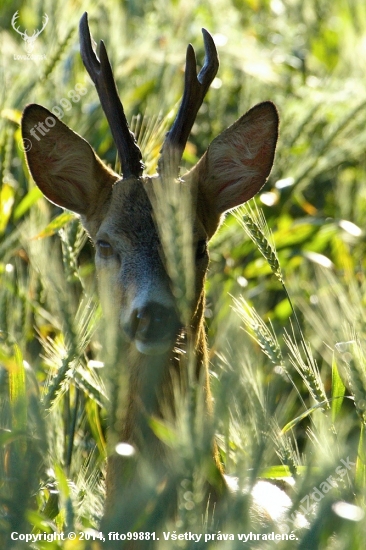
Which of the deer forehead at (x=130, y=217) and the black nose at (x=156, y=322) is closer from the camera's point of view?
the black nose at (x=156, y=322)

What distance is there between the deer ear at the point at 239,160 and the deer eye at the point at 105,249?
609mm

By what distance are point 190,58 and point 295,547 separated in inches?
111

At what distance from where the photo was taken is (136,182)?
170 inches

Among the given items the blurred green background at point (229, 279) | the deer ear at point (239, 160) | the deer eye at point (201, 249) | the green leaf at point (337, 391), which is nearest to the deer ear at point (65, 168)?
the blurred green background at point (229, 279)

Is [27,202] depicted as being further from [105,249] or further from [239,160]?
[239,160]

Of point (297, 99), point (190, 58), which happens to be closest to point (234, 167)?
point (190, 58)

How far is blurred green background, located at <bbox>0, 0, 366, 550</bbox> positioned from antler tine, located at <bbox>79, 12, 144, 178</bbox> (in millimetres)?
375

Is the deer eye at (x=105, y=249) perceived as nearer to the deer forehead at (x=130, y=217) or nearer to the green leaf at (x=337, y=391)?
the deer forehead at (x=130, y=217)

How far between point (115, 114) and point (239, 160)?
72 centimetres

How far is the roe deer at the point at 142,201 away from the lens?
12.2 ft

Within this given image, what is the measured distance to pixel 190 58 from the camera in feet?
14.1

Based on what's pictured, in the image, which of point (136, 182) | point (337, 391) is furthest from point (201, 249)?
point (337, 391)

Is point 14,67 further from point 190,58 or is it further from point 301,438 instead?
point 301,438

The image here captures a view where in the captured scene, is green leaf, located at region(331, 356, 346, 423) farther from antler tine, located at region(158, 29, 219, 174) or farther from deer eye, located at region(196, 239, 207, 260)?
antler tine, located at region(158, 29, 219, 174)
